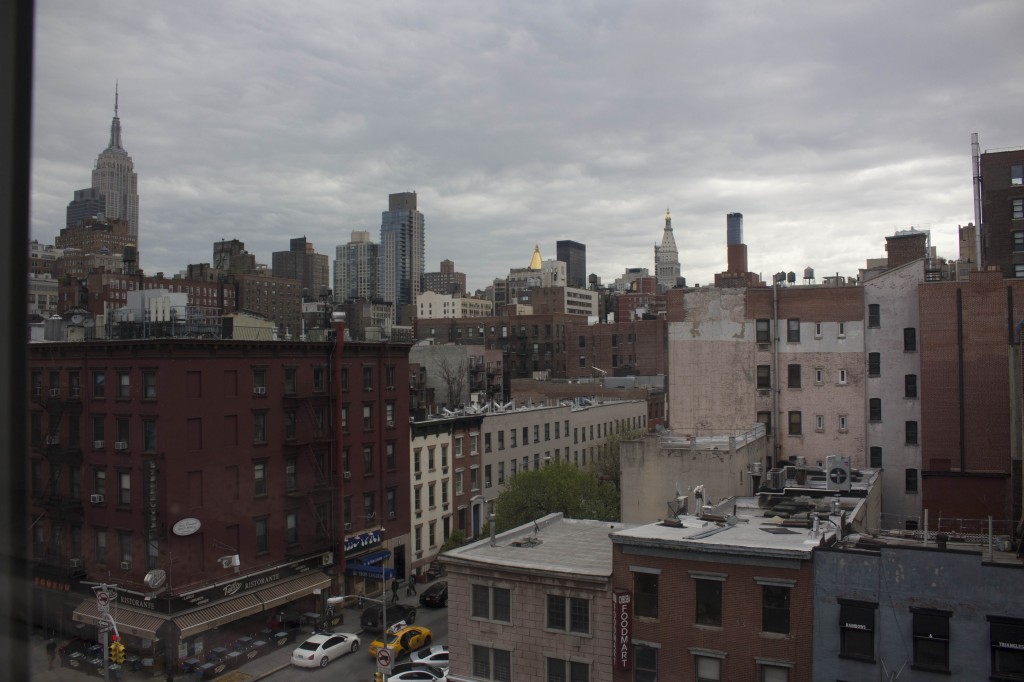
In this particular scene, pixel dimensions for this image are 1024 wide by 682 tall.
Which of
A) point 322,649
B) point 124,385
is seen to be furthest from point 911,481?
point 124,385

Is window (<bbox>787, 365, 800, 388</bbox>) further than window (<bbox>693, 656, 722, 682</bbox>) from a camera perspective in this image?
Yes

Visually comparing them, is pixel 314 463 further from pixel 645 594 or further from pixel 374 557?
pixel 645 594

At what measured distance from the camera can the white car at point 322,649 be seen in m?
21.1

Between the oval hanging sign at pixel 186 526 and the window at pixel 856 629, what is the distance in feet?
55.5

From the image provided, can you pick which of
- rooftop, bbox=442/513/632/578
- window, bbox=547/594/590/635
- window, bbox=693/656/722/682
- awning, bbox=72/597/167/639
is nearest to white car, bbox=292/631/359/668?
awning, bbox=72/597/167/639

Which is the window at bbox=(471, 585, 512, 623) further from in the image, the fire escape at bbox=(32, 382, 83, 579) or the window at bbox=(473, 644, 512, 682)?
the fire escape at bbox=(32, 382, 83, 579)

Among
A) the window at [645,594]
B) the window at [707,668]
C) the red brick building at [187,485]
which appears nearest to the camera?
the window at [707,668]

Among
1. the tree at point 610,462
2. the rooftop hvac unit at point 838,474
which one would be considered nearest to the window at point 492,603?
the rooftop hvac unit at point 838,474

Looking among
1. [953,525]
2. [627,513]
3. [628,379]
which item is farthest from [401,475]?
[628,379]

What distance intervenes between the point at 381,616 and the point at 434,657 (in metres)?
4.22

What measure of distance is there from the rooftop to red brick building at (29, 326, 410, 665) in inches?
362

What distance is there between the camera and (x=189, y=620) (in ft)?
69.2

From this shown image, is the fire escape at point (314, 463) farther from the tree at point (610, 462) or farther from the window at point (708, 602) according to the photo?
the window at point (708, 602)

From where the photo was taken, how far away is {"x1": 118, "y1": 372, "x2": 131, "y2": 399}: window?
22.5 meters
